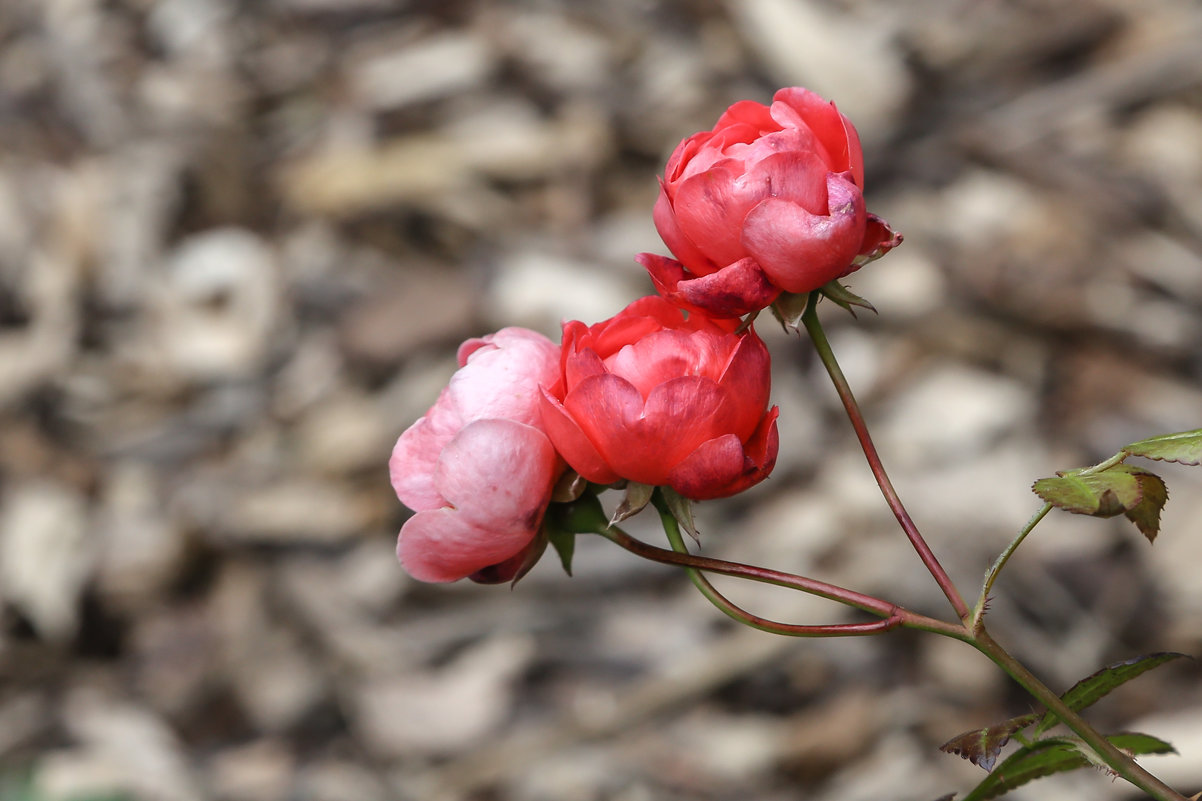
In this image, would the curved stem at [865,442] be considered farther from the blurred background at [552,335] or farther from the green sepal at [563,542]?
the blurred background at [552,335]

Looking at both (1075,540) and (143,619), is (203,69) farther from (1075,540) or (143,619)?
(1075,540)

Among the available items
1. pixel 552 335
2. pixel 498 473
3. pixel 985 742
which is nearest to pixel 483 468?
pixel 498 473

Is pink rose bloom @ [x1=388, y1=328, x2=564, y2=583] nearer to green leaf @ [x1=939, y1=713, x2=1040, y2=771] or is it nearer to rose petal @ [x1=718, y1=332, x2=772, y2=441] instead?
rose petal @ [x1=718, y1=332, x2=772, y2=441]

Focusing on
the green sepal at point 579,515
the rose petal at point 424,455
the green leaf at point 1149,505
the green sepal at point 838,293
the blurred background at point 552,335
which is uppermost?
the blurred background at point 552,335

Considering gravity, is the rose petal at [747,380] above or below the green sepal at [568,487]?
above

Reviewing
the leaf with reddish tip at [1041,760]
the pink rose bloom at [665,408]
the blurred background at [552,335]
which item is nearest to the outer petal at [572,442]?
the pink rose bloom at [665,408]

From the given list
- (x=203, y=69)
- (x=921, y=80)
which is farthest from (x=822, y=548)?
(x=203, y=69)

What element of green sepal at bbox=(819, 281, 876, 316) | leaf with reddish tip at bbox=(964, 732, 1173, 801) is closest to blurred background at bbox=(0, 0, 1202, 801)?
leaf with reddish tip at bbox=(964, 732, 1173, 801)
